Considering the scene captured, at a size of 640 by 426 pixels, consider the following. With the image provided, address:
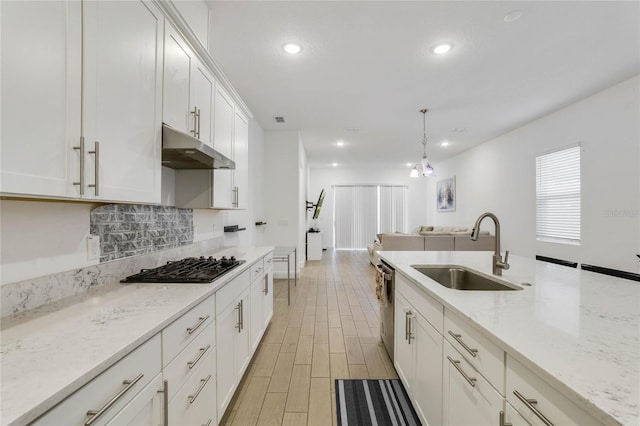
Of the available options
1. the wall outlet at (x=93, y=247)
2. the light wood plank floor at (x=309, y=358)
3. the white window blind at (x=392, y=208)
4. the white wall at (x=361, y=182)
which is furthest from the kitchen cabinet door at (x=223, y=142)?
the white window blind at (x=392, y=208)

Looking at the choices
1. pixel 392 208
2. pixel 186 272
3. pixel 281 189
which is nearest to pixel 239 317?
pixel 186 272

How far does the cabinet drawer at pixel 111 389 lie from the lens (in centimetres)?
61

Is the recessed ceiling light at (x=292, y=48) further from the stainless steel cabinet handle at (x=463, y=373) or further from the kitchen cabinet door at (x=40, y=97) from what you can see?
the stainless steel cabinet handle at (x=463, y=373)

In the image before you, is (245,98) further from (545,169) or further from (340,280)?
(545,169)

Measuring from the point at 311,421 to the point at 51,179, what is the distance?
180 cm

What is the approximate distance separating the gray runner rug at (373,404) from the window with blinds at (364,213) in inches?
292

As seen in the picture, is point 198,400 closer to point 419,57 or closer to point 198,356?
point 198,356

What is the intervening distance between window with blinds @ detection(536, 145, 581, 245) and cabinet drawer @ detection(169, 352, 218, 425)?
4950mm

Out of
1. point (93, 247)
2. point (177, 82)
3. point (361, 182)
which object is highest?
point (361, 182)

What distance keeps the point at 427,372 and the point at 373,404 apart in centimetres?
62

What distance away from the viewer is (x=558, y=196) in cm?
427

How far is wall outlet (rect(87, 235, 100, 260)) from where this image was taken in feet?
4.39

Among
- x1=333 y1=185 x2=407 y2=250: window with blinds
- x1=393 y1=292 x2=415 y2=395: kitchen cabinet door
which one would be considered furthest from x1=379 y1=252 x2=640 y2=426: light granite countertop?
x1=333 y1=185 x2=407 y2=250: window with blinds

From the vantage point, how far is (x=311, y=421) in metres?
1.69
